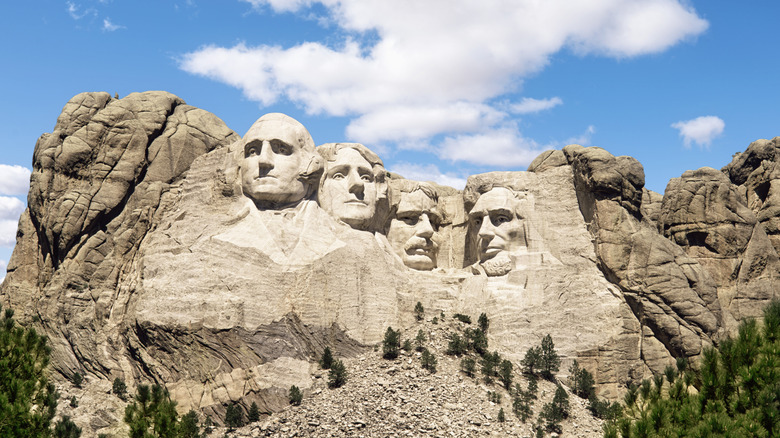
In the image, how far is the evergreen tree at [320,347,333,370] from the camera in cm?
3300

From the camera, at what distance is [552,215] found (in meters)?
37.4

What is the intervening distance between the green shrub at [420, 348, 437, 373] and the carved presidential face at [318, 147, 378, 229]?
5.57 meters

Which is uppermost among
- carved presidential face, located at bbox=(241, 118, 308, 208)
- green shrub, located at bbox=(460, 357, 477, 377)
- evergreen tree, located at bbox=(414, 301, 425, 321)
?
carved presidential face, located at bbox=(241, 118, 308, 208)

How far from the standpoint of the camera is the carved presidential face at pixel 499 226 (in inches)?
1470

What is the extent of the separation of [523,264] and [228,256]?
10.0m

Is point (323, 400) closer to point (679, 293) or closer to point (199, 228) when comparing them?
point (199, 228)

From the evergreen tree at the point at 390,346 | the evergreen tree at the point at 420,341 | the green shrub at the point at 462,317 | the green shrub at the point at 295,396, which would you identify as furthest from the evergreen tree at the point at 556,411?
the green shrub at the point at 295,396

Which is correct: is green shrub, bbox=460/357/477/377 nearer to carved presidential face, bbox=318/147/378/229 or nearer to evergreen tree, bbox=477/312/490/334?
evergreen tree, bbox=477/312/490/334

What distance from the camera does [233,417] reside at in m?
31.4

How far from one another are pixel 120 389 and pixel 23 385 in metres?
9.22

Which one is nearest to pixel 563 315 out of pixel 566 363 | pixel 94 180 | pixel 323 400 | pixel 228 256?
pixel 566 363

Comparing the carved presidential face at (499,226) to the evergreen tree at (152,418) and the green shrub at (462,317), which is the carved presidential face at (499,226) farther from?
the evergreen tree at (152,418)

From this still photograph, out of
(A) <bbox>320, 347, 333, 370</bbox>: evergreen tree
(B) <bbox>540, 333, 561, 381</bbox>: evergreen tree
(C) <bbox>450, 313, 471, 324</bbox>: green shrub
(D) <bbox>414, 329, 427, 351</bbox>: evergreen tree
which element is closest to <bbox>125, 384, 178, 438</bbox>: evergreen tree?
(A) <bbox>320, 347, 333, 370</bbox>: evergreen tree

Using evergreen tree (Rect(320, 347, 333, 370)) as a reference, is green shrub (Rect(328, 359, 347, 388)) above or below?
below
